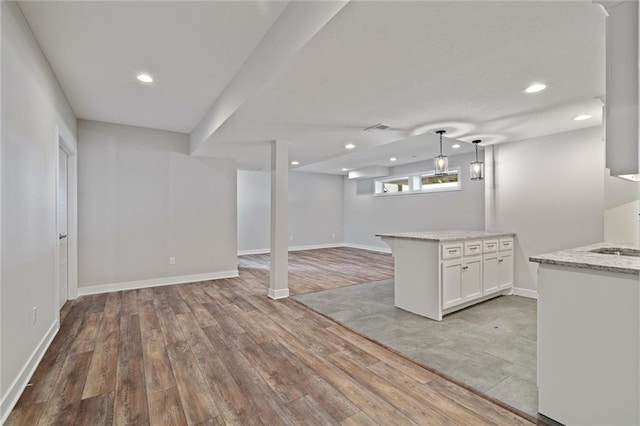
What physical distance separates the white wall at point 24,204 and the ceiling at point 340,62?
1.04ft

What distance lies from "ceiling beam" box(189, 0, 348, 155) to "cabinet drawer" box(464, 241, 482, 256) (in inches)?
113

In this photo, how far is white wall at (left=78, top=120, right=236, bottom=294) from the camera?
14.4 ft

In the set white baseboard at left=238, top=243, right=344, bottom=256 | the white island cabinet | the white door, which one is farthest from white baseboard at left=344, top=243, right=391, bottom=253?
the white door

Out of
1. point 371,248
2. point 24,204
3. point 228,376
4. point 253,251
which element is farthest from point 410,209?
point 24,204

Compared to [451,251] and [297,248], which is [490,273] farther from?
[297,248]

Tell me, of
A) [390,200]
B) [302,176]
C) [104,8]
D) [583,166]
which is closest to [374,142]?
[583,166]

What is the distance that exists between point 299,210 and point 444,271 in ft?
21.7

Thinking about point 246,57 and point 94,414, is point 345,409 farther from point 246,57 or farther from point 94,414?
point 246,57

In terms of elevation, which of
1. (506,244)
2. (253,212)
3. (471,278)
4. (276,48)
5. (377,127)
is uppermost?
(276,48)

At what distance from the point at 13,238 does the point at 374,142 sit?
391 cm

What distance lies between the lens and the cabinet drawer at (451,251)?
10.7ft

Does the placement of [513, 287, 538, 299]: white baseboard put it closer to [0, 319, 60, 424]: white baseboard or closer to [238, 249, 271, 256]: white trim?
[0, 319, 60, 424]: white baseboard

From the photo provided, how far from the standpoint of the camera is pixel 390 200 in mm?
8711

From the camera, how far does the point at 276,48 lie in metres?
2.15
